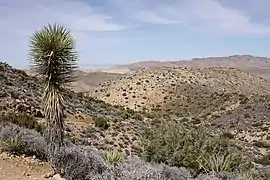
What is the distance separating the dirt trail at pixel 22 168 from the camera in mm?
10414

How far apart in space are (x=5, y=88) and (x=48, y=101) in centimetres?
1742

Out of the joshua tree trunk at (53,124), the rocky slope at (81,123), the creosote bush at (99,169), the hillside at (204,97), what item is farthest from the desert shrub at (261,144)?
the joshua tree trunk at (53,124)

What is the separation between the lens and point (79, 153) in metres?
10.9

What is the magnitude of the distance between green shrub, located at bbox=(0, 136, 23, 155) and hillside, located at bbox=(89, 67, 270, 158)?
2209cm

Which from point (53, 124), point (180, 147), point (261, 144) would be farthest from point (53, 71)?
point (261, 144)

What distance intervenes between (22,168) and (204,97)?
58075 mm

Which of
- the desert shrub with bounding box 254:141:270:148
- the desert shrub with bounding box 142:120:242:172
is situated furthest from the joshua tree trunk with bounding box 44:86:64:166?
the desert shrub with bounding box 254:141:270:148

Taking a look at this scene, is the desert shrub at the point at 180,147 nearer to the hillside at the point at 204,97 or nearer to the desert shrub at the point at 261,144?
the hillside at the point at 204,97

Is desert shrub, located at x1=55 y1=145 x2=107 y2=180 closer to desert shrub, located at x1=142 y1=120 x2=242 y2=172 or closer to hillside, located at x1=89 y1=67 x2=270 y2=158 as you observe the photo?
desert shrub, located at x1=142 y1=120 x2=242 y2=172

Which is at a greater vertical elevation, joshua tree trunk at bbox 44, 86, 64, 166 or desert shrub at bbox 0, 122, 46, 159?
joshua tree trunk at bbox 44, 86, 64, 166

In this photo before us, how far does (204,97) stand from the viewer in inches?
2648

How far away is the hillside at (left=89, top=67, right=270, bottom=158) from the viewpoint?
4297cm

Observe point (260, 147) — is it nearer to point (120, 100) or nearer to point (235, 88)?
point (120, 100)

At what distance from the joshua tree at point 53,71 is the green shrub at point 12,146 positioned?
3.83 feet
